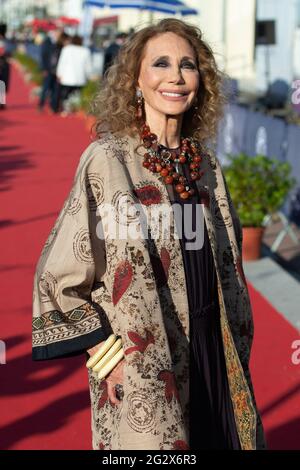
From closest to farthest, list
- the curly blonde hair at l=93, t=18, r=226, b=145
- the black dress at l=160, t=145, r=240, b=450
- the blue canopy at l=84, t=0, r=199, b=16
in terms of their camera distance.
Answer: the black dress at l=160, t=145, r=240, b=450, the curly blonde hair at l=93, t=18, r=226, b=145, the blue canopy at l=84, t=0, r=199, b=16

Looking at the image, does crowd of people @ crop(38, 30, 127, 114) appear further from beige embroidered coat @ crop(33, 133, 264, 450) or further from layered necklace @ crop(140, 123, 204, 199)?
beige embroidered coat @ crop(33, 133, 264, 450)

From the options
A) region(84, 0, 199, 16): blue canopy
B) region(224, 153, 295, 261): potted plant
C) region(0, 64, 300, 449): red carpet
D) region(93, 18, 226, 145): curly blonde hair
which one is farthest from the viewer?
region(84, 0, 199, 16): blue canopy

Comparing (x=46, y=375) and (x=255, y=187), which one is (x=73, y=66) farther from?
(x=46, y=375)

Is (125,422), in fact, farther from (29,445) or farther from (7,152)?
(7,152)

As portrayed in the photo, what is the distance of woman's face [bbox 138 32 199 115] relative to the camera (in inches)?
124

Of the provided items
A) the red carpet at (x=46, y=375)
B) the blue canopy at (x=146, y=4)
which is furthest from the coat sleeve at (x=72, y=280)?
the blue canopy at (x=146, y=4)

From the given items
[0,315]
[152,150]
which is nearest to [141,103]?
[152,150]

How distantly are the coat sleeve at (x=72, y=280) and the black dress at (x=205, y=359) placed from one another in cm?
28

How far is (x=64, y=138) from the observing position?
18.0 m

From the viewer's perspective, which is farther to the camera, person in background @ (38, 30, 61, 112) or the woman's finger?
person in background @ (38, 30, 61, 112)

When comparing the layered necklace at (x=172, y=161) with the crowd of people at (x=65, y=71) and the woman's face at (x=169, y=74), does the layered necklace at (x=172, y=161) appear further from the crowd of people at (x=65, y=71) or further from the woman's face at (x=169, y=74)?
the crowd of people at (x=65, y=71)

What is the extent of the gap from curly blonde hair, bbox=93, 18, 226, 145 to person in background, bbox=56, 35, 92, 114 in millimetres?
17085

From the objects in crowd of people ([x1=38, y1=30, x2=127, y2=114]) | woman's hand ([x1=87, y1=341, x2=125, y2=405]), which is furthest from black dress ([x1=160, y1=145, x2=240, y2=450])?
crowd of people ([x1=38, y1=30, x2=127, y2=114])

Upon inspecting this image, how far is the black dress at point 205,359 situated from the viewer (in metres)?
3.07
